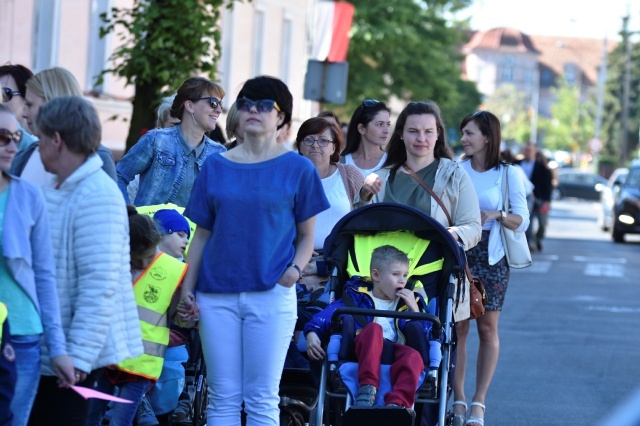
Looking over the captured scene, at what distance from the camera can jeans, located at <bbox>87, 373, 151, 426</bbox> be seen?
6.29 m

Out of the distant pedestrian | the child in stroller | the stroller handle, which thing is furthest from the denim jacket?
the distant pedestrian

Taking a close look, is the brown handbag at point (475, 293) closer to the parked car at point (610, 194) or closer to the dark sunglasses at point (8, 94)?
the dark sunglasses at point (8, 94)

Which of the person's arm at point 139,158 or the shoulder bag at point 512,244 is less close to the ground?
the person's arm at point 139,158

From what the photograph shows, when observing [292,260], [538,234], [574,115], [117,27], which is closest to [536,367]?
[292,260]

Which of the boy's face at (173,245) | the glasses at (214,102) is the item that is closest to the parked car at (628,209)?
the glasses at (214,102)

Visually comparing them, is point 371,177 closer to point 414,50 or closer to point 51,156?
point 51,156

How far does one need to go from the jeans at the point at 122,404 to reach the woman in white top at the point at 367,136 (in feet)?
11.3

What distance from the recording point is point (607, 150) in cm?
10725

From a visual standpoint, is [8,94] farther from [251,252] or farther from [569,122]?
[569,122]

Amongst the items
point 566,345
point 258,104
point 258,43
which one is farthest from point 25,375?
point 258,43

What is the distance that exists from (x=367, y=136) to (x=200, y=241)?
3.84 meters

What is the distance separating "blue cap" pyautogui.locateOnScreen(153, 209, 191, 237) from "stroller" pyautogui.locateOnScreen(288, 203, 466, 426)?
0.81 m

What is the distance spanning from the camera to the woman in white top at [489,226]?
29.5ft

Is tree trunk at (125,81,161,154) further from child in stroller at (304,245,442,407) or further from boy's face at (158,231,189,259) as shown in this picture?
child in stroller at (304,245,442,407)
